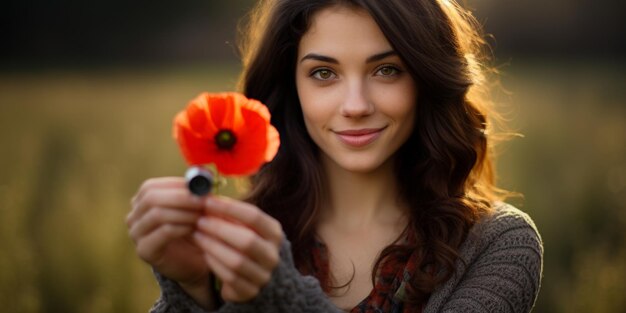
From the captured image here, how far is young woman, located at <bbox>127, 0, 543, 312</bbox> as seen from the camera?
2.26 m

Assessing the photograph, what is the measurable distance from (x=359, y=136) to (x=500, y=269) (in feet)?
1.94

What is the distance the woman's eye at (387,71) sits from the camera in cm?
229

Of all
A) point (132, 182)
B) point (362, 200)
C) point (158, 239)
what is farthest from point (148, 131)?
point (158, 239)

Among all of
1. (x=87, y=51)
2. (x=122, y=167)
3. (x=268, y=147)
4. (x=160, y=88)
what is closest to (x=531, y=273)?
(x=268, y=147)

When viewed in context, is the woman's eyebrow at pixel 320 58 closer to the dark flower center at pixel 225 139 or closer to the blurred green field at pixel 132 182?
the dark flower center at pixel 225 139

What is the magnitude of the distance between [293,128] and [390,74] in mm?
474

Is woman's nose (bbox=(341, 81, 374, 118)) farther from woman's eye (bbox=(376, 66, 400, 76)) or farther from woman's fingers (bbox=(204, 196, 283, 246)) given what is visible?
woman's fingers (bbox=(204, 196, 283, 246))

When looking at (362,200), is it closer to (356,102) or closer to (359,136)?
(359,136)

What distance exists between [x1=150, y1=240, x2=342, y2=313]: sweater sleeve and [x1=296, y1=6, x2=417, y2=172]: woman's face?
59 cm

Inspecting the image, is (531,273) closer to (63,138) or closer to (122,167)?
(122,167)

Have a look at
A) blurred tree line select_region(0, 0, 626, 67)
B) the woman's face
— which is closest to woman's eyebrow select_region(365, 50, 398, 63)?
the woman's face

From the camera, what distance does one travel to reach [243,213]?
146 centimetres

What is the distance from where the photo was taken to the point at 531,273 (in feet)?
7.68

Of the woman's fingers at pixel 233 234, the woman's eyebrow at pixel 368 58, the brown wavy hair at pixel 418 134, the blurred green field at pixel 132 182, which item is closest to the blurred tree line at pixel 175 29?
the blurred green field at pixel 132 182
